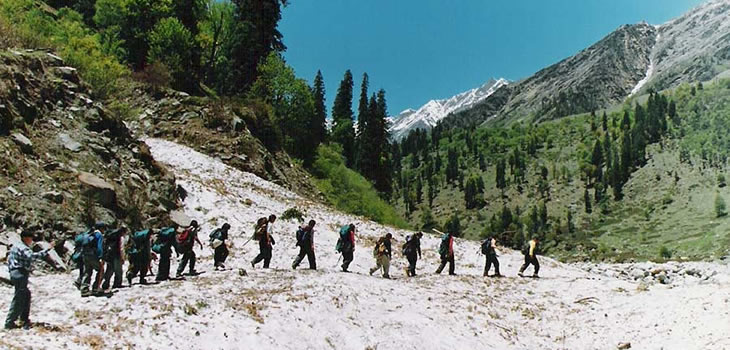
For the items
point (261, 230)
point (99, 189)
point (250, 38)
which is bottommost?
point (261, 230)

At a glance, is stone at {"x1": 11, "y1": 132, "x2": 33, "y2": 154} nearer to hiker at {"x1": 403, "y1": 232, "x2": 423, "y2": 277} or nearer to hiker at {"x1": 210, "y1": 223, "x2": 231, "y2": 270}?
hiker at {"x1": 210, "y1": 223, "x2": 231, "y2": 270}

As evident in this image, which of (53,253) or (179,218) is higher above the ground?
(179,218)

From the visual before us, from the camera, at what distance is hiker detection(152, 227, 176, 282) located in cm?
1540

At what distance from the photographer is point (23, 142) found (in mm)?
17859

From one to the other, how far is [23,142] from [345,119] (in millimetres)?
77696

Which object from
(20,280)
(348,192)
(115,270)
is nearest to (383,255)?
(115,270)

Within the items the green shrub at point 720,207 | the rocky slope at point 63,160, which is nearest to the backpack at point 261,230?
the rocky slope at point 63,160

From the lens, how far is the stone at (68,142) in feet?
66.1

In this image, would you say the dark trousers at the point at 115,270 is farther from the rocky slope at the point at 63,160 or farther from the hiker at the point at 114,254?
the rocky slope at the point at 63,160

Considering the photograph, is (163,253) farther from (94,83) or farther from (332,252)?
(94,83)

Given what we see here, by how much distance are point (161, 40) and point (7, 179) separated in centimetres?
3564

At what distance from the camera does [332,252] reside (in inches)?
944

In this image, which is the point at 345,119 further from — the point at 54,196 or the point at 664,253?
the point at 664,253

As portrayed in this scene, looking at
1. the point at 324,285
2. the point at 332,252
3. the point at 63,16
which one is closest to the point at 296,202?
the point at 332,252
